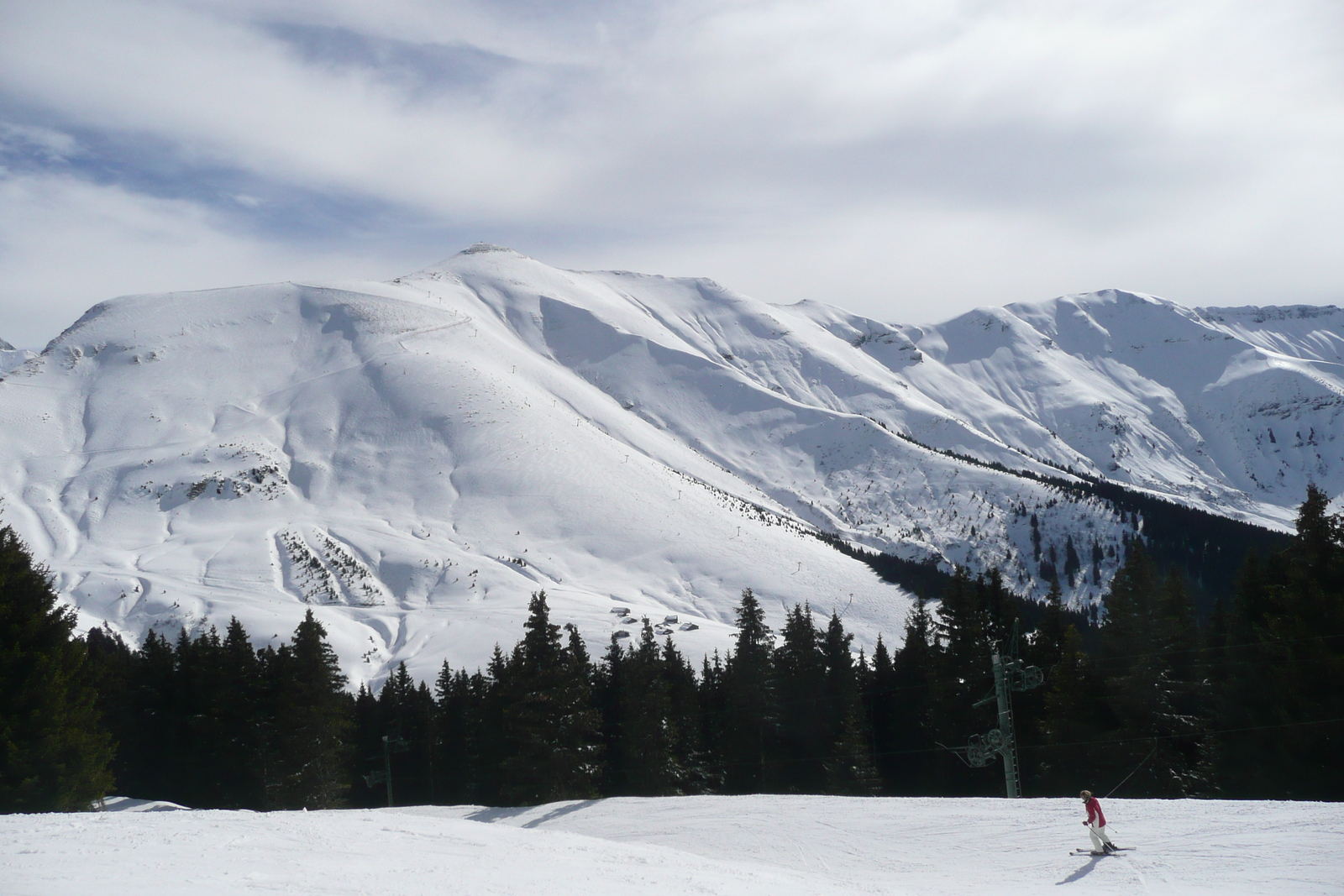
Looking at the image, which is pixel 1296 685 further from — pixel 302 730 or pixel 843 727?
pixel 302 730

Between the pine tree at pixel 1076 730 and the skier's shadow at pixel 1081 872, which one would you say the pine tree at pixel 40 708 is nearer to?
the skier's shadow at pixel 1081 872

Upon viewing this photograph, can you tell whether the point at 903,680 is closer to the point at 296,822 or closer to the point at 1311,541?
the point at 1311,541

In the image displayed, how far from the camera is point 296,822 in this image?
2264 centimetres

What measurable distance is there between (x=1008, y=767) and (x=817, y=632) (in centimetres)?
2058

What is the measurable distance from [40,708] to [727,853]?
733 inches

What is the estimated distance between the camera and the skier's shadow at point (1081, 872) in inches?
820

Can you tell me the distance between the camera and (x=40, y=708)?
26078mm

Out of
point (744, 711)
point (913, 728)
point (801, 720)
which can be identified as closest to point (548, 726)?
point (744, 711)

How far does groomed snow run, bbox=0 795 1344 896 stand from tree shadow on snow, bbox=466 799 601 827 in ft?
18.9

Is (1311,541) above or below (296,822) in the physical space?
above

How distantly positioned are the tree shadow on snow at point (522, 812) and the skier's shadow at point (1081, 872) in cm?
1842

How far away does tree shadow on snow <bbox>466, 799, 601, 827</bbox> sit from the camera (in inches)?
1375

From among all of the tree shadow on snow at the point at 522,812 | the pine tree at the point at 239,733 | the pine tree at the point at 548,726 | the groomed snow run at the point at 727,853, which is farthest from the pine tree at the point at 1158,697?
the pine tree at the point at 239,733

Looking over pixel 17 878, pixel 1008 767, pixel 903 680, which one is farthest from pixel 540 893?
pixel 903 680
